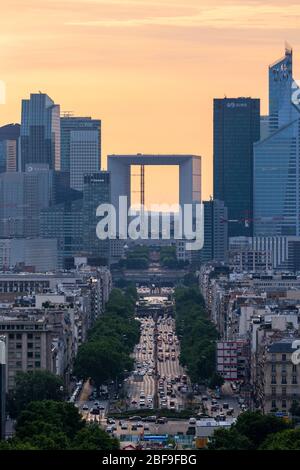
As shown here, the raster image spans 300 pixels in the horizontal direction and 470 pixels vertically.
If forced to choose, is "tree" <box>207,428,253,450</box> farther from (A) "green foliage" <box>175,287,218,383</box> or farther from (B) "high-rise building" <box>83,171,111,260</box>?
(B) "high-rise building" <box>83,171,111,260</box>

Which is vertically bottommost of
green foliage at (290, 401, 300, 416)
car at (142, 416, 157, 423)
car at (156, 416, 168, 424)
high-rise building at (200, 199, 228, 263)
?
car at (142, 416, 157, 423)

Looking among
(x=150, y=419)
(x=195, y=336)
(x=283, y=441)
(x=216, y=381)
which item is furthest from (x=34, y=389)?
(x=195, y=336)

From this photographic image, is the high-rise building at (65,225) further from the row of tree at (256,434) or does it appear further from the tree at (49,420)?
the row of tree at (256,434)

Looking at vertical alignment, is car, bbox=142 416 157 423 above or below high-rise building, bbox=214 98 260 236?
below

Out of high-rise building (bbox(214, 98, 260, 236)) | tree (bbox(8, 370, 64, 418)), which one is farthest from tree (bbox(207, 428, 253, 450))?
high-rise building (bbox(214, 98, 260, 236))

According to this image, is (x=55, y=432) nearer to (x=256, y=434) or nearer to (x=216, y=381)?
(x=256, y=434)

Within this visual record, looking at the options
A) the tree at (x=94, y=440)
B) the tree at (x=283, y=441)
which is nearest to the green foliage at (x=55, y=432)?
the tree at (x=94, y=440)
